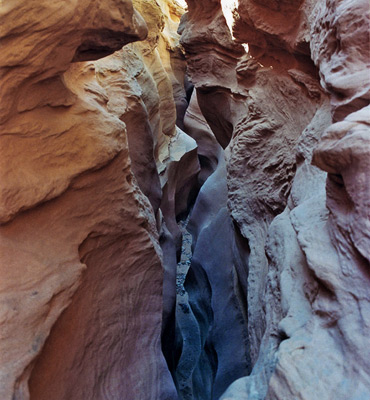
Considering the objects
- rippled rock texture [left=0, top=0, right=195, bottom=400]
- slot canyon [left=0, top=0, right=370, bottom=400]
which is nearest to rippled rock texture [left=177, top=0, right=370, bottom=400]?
slot canyon [left=0, top=0, right=370, bottom=400]

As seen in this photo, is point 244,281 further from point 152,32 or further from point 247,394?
point 152,32

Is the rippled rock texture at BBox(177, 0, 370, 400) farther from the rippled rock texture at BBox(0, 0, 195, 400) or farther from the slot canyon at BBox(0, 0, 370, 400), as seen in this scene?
the rippled rock texture at BBox(0, 0, 195, 400)

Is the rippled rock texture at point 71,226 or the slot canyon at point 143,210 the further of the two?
the rippled rock texture at point 71,226

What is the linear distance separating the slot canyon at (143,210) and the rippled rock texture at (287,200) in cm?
1

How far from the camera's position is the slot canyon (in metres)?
1.58

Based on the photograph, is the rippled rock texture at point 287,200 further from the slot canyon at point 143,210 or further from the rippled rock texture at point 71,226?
the rippled rock texture at point 71,226

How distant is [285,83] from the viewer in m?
3.68

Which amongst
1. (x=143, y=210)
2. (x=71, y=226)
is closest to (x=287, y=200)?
(x=143, y=210)

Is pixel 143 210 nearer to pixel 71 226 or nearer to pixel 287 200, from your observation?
pixel 71 226

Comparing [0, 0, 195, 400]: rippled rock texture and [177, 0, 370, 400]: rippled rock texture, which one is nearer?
[177, 0, 370, 400]: rippled rock texture

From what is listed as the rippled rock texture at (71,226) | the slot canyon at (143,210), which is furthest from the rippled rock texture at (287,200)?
the rippled rock texture at (71,226)

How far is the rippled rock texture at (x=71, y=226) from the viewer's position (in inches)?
67.8

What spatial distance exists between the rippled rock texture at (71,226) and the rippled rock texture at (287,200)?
883 mm

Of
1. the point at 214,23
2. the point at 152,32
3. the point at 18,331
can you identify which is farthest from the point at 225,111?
the point at 18,331
